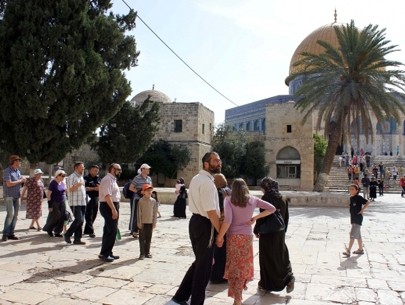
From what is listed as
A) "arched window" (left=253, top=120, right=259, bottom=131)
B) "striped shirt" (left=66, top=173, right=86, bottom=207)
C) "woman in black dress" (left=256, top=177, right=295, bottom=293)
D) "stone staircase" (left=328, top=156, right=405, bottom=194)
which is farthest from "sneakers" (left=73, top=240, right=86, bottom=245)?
"arched window" (left=253, top=120, right=259, bottom=131)

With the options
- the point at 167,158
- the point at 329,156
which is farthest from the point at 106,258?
the point at 167,158

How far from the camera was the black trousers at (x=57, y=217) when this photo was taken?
7.28 metres

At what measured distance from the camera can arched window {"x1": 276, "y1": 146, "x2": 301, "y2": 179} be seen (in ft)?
94.5

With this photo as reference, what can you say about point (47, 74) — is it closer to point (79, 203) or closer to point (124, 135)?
point (124, 135)

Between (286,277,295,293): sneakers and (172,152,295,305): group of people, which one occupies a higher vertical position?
(172,152,295,305): group of people

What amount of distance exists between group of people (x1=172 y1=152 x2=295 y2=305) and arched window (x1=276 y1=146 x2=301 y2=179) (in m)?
24.7

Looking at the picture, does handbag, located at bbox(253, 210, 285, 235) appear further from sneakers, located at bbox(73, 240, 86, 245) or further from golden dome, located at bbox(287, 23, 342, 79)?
golden dome, located at bbox(287, 23, 342, 79)

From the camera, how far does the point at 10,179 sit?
21.8 ft

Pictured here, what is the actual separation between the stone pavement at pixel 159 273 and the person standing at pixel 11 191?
0.90ft

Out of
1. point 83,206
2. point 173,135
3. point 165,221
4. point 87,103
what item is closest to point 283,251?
point 83,206

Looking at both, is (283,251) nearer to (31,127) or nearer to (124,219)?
(124,219)

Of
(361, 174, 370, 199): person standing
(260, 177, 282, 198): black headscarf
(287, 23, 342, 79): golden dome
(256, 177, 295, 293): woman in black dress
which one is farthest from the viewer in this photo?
(287, 23, 342, 79): golden dome

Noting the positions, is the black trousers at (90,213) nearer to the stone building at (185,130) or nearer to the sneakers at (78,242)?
the sneakers at (78,242)

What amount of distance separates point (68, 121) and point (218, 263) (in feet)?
36.9
